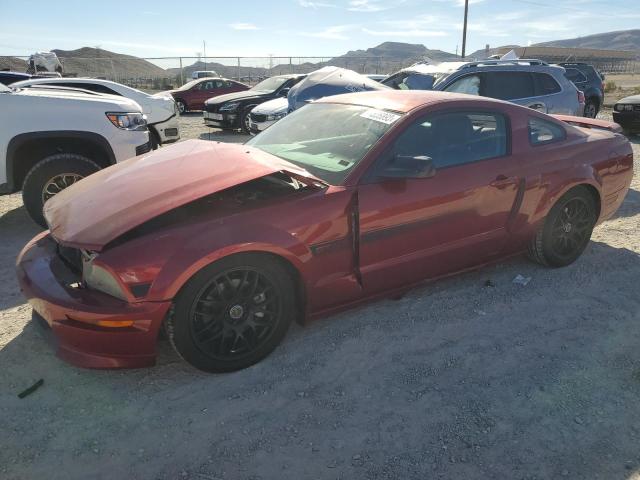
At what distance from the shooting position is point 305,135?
364cm

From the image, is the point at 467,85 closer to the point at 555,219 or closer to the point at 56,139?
the point at 555,219

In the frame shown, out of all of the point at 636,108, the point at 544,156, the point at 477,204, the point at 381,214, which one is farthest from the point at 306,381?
the point at 636,108

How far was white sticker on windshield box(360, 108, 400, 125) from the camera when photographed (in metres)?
3.23

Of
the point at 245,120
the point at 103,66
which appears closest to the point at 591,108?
the point at 245,120

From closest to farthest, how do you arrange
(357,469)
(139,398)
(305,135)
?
(357,469), (139,398), (305,135)

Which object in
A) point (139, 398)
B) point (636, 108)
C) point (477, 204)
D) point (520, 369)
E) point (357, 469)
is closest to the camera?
point (357, 469)

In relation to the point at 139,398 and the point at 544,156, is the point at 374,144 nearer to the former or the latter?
the point at 544,156

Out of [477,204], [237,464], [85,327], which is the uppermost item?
[477,204]

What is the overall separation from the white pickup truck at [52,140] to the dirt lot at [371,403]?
1751mm

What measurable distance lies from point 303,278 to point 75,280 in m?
1.30

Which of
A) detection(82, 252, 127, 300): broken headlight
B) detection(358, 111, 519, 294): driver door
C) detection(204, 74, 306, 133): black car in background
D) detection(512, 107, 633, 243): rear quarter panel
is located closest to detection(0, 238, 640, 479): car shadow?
detection(358, 111, 519, 294): driver door

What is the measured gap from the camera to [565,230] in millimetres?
4066

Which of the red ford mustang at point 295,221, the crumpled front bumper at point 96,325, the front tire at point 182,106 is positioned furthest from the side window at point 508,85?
the front tire at point 182,106

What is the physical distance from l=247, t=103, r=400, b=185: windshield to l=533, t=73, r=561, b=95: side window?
17.2 feet
